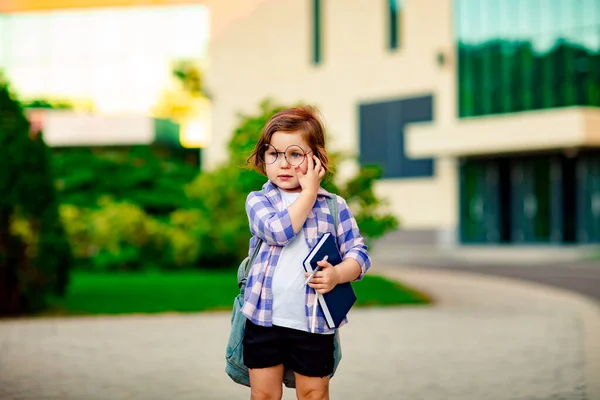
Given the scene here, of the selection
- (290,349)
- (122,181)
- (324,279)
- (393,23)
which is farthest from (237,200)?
(393,23)

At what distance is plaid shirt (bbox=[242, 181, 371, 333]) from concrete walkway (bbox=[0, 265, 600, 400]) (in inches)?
93.5

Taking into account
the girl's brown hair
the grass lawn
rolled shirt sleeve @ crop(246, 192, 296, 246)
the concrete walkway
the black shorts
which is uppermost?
the girl's brown hair

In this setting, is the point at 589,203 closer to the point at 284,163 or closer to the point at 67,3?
the point at 284,163

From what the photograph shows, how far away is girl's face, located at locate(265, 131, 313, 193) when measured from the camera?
3.58 metres

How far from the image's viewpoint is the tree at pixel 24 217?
33.5 ft

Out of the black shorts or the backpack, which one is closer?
the black shorts

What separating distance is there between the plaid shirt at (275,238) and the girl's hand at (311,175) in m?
0.12

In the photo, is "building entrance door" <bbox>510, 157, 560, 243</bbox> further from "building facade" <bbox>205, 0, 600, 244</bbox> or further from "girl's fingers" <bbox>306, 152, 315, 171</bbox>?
"girl's fingers" <bbox>306, 152, 315, 171</bbox>

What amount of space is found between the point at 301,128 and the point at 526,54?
30700 millimetres

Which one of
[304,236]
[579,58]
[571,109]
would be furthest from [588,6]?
[304,236]

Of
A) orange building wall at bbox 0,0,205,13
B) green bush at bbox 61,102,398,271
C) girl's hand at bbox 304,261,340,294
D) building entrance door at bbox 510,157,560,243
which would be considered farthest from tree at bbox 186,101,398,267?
orange building wall at bbox 0,0,205,13

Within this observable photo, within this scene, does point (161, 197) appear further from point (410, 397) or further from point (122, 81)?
point (122, 81)

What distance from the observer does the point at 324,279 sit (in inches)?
135

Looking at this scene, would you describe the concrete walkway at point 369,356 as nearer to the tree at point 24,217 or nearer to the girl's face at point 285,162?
the tree at point 24,217
